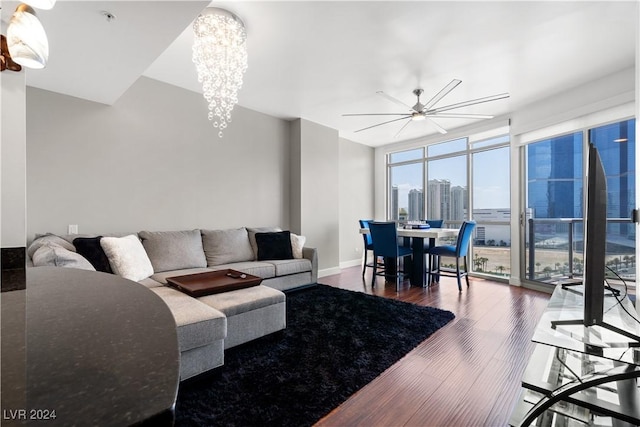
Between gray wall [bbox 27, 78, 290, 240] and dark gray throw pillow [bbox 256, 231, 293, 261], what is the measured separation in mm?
579

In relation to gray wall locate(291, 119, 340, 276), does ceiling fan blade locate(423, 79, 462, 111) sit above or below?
above

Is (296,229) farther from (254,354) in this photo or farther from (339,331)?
(254,354)

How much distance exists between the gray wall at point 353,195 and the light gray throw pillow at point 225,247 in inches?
100

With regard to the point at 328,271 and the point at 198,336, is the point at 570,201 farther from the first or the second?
the point at 198,336

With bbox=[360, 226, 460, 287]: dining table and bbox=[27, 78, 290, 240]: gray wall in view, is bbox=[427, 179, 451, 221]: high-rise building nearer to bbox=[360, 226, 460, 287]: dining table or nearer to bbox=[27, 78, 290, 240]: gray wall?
bbox=[360, 226, 460, 287]: dining table

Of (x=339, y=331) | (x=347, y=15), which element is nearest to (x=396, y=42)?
(x=347, y=15)

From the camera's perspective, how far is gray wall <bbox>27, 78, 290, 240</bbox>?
2.72 meters

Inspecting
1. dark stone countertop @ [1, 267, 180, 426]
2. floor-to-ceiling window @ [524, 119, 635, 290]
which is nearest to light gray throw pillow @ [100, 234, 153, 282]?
dark stone countertop @ [1, 267, 180, 426]

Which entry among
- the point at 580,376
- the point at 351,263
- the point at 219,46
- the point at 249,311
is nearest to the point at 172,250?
the point at 249,311

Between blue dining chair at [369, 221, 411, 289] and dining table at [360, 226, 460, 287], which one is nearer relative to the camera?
blue dining chair at [369, 221, 411, 289]

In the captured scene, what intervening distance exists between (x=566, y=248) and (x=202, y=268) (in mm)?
4810

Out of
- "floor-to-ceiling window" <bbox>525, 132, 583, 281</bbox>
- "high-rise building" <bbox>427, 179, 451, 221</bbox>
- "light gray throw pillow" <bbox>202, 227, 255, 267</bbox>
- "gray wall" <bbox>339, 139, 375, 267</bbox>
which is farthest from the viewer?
"gray wall" <bbox>339, 139, 375, 267</bbox>

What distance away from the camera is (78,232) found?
2867 mm

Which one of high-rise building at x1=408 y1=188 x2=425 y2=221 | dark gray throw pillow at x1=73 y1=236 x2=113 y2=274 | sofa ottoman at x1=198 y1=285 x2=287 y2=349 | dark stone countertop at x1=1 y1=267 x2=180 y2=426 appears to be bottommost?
sofa ottoman at x1=198 y1=285 x2=287 y2=349
